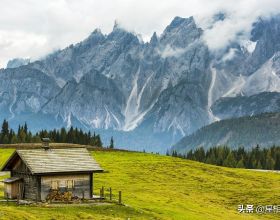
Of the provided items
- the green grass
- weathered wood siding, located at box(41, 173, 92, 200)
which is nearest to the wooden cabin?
weathered wood siding, located at box(41, 173, 92, 200)

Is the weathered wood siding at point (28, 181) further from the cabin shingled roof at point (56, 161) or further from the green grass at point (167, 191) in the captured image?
the green grass at point (167, 191)

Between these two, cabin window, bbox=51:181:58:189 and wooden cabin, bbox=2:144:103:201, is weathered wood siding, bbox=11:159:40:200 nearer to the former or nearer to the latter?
wooden cabin, bbox=2:144:103:201

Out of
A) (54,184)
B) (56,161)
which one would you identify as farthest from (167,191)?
(54,184)

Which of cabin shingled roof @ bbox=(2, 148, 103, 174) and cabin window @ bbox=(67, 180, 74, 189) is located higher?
cabin shingled roof @ bbox=(2, 148, 103, 174)

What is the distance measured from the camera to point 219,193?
10200cm

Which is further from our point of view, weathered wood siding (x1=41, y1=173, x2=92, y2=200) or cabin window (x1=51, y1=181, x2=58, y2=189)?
cabin window (x1=51, y1=181, x2=58, y2=189)

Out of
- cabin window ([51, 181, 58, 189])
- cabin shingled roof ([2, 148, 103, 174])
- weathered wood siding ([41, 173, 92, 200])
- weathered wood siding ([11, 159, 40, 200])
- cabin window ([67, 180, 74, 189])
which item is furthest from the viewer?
cabin window ([67, 180, 74, 189])

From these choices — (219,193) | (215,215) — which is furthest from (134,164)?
(215,215)

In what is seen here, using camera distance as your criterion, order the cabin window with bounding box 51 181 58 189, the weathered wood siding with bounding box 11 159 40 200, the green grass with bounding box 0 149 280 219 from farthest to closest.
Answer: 1. the cabin window with bounding box 51 181 58 189
2. the weathered wood siding with bounding box 11 159 40 200
3. the green grass with bounding box 0 149 280 219

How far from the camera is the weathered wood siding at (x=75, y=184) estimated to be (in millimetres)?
71562

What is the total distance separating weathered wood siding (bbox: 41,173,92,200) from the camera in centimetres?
7156

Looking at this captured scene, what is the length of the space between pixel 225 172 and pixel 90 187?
2584 inches

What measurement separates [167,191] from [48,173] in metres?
29.5

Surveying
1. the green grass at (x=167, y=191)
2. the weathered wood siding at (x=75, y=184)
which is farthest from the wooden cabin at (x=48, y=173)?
the green grass at (x=167, y=191)
